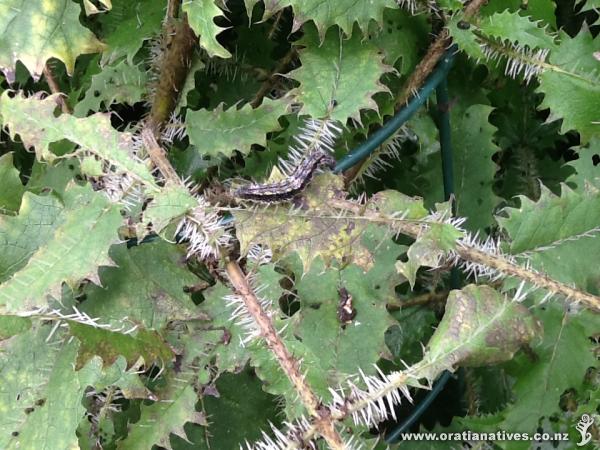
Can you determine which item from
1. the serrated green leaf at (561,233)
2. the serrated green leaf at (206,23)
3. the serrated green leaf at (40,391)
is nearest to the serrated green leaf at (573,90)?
the serrated green leaf at (561,233)

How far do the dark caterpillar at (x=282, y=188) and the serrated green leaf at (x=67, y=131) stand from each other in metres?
0.15

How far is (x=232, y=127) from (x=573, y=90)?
0.67 meters

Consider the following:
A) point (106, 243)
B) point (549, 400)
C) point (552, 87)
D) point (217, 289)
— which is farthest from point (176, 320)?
point (552, 87)

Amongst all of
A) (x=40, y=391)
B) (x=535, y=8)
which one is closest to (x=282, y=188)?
(x=40, y=391)

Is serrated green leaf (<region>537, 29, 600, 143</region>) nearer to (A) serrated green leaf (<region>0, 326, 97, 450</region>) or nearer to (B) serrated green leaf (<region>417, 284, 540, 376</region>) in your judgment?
(B) serrated green leaf (<region>417, 284, 540, 376</region>)

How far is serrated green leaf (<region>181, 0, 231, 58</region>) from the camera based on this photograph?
1064 millimetres

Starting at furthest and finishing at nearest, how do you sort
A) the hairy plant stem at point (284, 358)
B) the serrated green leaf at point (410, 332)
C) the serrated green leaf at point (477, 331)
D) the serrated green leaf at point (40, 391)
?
the serrated green leaf at point (410, 332) < the serrated green leaf at point (40, 391) < the serrated green leaf at point (477, 331) < the hairy plant stem at point (284, 358)

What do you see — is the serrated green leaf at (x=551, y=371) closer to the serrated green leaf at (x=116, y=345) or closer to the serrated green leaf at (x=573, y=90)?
the serrated green leaf at (x=573, y=90)

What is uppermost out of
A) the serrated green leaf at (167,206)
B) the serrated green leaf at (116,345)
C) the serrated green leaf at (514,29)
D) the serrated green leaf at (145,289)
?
the serrated green leaf at (514,29)

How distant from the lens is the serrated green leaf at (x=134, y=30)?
1330 millimetres

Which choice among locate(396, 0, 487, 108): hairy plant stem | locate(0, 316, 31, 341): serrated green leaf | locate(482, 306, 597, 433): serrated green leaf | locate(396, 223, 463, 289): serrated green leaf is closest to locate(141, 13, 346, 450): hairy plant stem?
locate(396, 223, 463, 289): serrated green leaf

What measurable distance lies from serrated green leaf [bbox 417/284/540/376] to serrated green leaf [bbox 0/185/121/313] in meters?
0.50

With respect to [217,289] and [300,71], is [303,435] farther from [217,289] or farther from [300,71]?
[300,71]

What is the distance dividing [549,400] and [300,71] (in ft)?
2.45
